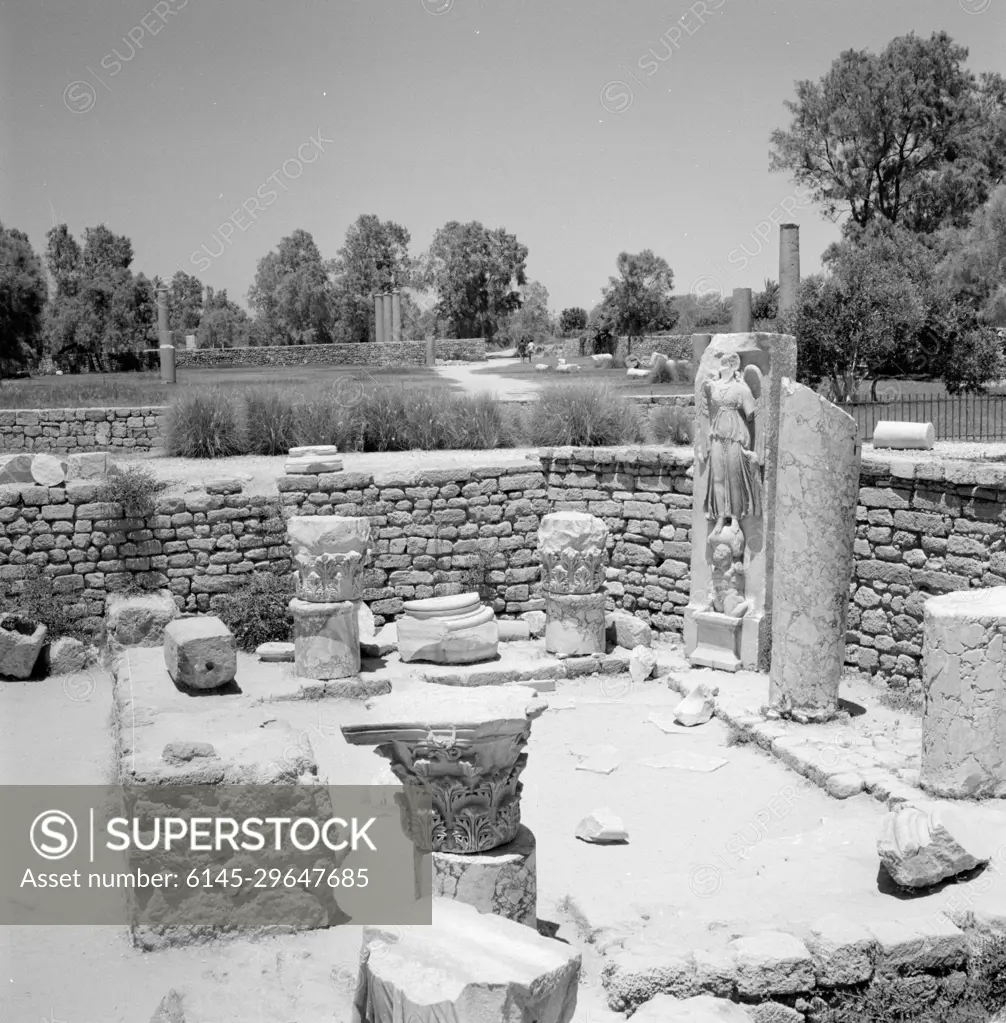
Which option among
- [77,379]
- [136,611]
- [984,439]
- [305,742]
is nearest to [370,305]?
[77,379]

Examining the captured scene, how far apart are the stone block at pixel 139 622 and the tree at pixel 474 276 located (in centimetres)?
3946

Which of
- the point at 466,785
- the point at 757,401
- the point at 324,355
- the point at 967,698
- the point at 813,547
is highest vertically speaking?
the point at 324,355

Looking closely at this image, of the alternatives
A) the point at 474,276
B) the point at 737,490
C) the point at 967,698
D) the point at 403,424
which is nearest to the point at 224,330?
the point at 474,276

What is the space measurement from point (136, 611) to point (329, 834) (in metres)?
4.66

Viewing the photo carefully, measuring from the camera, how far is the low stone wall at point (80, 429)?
1750 centimetres

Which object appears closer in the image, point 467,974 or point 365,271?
point 467,974

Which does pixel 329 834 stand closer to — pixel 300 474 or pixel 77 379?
pixel 300 474

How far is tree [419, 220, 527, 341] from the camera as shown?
47.9 metres

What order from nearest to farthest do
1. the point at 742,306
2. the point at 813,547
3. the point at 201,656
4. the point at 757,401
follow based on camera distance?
the point at 813,547
the point at 201,656
the point at 757,401
the point at 742,306

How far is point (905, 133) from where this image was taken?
1411 inches

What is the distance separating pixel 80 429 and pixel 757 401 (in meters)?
12.4

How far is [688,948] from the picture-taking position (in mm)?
5145

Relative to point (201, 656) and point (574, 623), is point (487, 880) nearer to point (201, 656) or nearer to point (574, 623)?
point (201, 656)

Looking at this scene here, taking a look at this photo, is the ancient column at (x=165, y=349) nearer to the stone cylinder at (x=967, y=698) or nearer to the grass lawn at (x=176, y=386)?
the grass lawn at (x=176, y=386)
